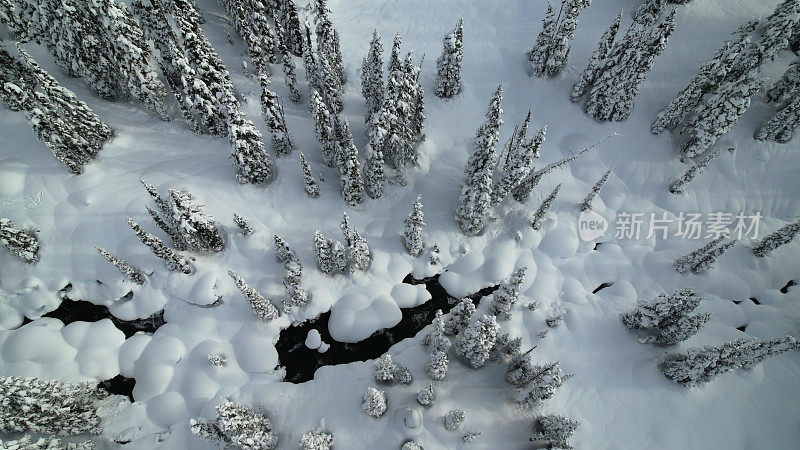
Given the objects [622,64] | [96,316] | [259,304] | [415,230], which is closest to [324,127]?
[415,230]

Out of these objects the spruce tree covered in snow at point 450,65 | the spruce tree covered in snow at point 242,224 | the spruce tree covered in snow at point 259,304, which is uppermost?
the spruce tree covered in snow at point 450,65

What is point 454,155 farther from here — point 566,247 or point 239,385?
point 239,385

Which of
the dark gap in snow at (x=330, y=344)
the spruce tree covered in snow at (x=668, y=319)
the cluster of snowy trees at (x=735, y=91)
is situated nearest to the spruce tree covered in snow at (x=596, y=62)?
the cluster of snowy trees at (x=735, y=91)

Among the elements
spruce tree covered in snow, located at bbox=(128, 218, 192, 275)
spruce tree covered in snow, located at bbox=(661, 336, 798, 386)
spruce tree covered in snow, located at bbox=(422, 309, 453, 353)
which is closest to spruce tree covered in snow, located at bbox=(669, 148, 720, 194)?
spruce tree covered in snow, located at bbox=(661, 336, 798, 386)

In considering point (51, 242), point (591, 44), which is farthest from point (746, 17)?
point (51, 242)

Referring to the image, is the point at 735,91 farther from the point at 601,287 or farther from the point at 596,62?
the point at 601,287

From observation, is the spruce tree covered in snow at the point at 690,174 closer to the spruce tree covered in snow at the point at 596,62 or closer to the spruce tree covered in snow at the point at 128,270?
the spruce tree covered in snow at the point at 596,62

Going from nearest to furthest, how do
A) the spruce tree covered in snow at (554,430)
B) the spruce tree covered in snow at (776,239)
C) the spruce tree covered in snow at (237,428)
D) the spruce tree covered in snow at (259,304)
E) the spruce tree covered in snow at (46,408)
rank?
the spruce tree covered in snow at (237,428) → the spruce tree covered in snow at (46,408) → the spruce tree covered in snow at (554,430) → the spruce tree covered in snow at (259,304) → the spruce tree covered in snow at (776,239)

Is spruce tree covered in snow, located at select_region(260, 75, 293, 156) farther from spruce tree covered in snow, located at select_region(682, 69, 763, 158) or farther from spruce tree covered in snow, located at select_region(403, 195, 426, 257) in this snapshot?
spruce tree covered in snow, located at select_region(682, 69, 763, 158)
